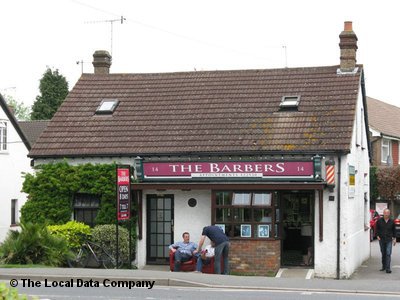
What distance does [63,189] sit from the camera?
2545 cm

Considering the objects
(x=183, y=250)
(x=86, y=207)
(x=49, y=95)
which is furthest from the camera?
(x=49, y=95)

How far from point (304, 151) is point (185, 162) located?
11.8ft

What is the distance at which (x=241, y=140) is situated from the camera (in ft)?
81.5

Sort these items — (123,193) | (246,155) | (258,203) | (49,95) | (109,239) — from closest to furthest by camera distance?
(123,193) → (258,203) → (109,239) → (246,155) → (49,95)

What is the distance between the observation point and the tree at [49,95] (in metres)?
70.6

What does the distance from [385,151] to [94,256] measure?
99.2 feet

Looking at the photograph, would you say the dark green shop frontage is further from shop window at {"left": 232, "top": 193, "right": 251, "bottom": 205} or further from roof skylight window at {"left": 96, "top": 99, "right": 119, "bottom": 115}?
roof skylight window at {"left": 96, "top": 99, "right": 119, "bottom": 115}

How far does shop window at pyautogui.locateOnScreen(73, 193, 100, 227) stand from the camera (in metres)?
25.6

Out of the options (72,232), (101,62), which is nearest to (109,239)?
(72,232)

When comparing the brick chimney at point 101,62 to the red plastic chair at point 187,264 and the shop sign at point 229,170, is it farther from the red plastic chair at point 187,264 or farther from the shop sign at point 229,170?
the red plastic chair at point 187,264

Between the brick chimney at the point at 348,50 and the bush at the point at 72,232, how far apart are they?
1022 centimetres

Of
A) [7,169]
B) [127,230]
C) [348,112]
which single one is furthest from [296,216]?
[7,169]

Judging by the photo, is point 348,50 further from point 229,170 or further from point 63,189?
point 63,189

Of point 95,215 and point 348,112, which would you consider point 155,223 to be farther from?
point 348,112
